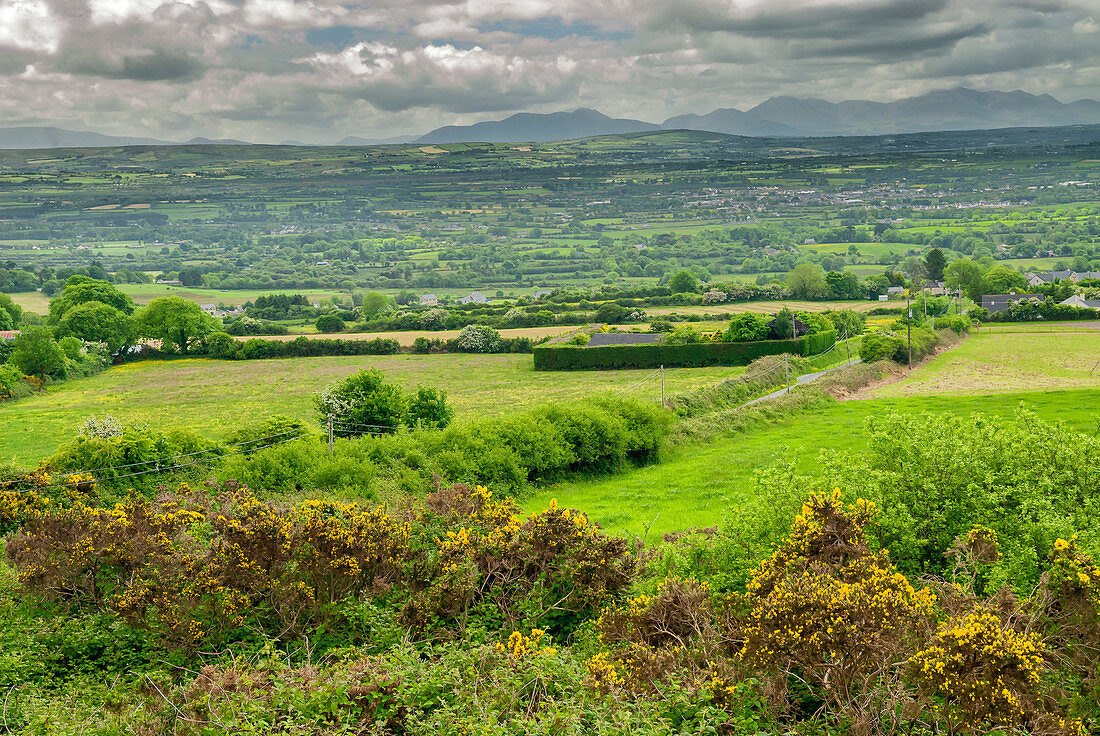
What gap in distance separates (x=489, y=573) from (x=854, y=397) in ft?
112

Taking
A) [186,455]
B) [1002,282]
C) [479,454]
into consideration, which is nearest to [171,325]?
[186,455]

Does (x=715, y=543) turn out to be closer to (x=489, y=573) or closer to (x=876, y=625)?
(x=489, y=573)

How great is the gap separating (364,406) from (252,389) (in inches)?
987

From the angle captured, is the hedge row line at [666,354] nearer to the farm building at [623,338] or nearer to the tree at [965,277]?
the farm building at [623,338]

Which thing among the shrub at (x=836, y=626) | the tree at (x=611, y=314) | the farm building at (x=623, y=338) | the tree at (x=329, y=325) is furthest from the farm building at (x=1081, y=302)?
the shrub at (x=836, y=626)

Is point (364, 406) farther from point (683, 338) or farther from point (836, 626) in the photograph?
point (683, 338)

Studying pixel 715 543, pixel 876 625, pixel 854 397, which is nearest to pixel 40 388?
pixel 854 397

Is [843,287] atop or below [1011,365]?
below

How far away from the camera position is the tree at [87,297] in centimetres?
7800

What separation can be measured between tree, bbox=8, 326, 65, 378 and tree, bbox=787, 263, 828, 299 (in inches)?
3121

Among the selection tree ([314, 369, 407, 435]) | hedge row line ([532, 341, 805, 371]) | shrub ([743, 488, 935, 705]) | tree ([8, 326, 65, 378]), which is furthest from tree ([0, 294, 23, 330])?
shrub ([743, 488, 935, 705])

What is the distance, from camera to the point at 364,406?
101 feet

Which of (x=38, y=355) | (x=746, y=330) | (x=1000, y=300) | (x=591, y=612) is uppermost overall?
(x=591, y=612)

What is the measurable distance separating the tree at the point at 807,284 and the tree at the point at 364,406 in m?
79.0
